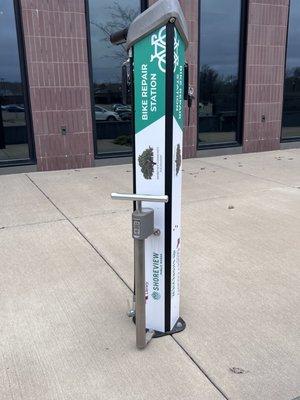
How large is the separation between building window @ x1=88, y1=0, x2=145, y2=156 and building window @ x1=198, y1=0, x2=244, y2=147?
1562 mm

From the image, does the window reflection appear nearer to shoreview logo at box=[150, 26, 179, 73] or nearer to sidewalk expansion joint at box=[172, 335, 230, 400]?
shoreview logo at box=[150, 26, 179, 73]

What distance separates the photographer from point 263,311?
2.84 meters

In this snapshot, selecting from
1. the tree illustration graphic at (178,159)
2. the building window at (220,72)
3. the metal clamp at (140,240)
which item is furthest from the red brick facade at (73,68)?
the metal clamp at (140,240)

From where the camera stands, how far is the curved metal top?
2.02 m

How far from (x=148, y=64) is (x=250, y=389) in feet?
5.84

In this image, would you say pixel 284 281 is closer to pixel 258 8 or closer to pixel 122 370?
pixel 122 370

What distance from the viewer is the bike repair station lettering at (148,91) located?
2143mm

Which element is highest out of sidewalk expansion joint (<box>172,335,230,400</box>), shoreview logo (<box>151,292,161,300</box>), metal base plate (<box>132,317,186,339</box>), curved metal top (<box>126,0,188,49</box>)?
curved metal top (<box>126,0,188,49</box>)

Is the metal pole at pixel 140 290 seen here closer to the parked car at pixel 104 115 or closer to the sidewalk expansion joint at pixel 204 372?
the sidewalk expansion joint at pixel 204 372

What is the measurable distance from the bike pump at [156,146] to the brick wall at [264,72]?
680 cm

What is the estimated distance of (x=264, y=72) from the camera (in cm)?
886

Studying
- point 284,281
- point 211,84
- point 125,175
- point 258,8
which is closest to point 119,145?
point 125,175

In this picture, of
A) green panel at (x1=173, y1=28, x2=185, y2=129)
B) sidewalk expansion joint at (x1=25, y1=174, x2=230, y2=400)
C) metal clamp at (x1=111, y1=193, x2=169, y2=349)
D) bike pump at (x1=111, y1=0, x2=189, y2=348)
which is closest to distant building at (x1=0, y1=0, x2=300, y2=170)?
sidewalk expansion joint at (x1=25, y1=174, x2=230, y2=400)

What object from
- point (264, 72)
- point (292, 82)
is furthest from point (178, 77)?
point (292, 82)
